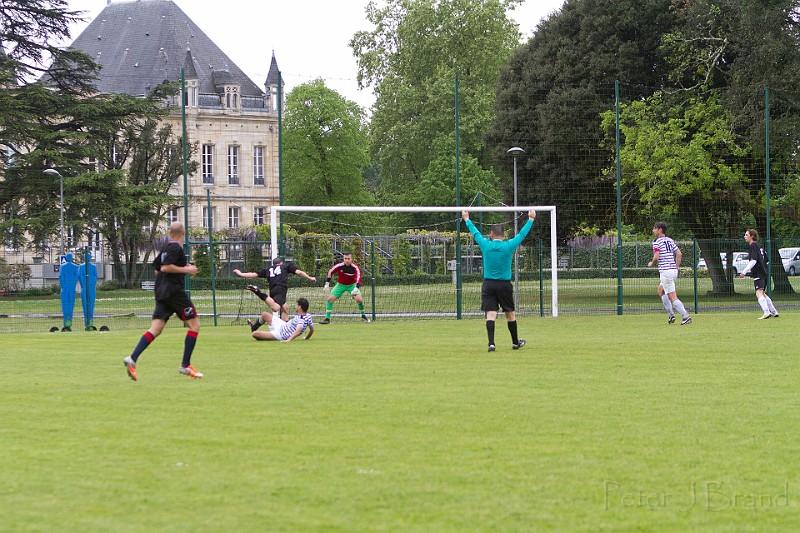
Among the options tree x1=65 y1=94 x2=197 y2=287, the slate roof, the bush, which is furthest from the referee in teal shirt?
the slate roof

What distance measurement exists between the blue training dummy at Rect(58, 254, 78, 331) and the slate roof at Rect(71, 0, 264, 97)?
61.6 meters

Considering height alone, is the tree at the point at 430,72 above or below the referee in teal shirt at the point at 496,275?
above

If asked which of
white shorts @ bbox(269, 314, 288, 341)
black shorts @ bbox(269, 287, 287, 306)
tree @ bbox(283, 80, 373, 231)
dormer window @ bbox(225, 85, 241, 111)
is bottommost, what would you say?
white shorts @ bbox(269, 314, 288, 341)

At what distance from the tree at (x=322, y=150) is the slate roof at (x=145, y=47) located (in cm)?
1549

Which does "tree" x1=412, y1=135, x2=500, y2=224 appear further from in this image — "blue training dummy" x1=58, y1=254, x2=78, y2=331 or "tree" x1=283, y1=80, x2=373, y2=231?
"blue training dummy" x1=58, y1=254, x2=78, y2=331

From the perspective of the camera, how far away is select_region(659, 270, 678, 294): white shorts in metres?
23.8

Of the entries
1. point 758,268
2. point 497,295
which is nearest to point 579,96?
point 758,268

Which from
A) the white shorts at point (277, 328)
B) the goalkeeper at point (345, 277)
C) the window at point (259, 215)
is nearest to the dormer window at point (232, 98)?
the window at point (259, 215)

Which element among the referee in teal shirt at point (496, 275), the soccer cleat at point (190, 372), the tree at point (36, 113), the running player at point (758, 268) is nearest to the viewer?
the soccer cleat at point (190, 372)

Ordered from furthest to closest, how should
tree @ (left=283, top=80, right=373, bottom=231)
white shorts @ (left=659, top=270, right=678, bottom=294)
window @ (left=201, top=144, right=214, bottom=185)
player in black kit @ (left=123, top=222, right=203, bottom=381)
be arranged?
window @ (left=201, top=144, right=214, bottom=185) < tree @ (left=283, top=80, right=373, bottom=231) < white shorts @ (left=659, top=270, right=678, bottom=294) < player in black kit @ (left=123, top=222, right=203, bottom=381)

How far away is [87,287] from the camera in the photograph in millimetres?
26250

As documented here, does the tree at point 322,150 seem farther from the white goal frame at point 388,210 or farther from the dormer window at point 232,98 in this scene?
→ the white goal frame at point 388,210

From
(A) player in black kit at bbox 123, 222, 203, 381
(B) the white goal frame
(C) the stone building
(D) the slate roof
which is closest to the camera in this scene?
(A) player in black kit at bbox 123, 222, 203, 381

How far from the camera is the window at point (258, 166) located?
8950 centimetres
